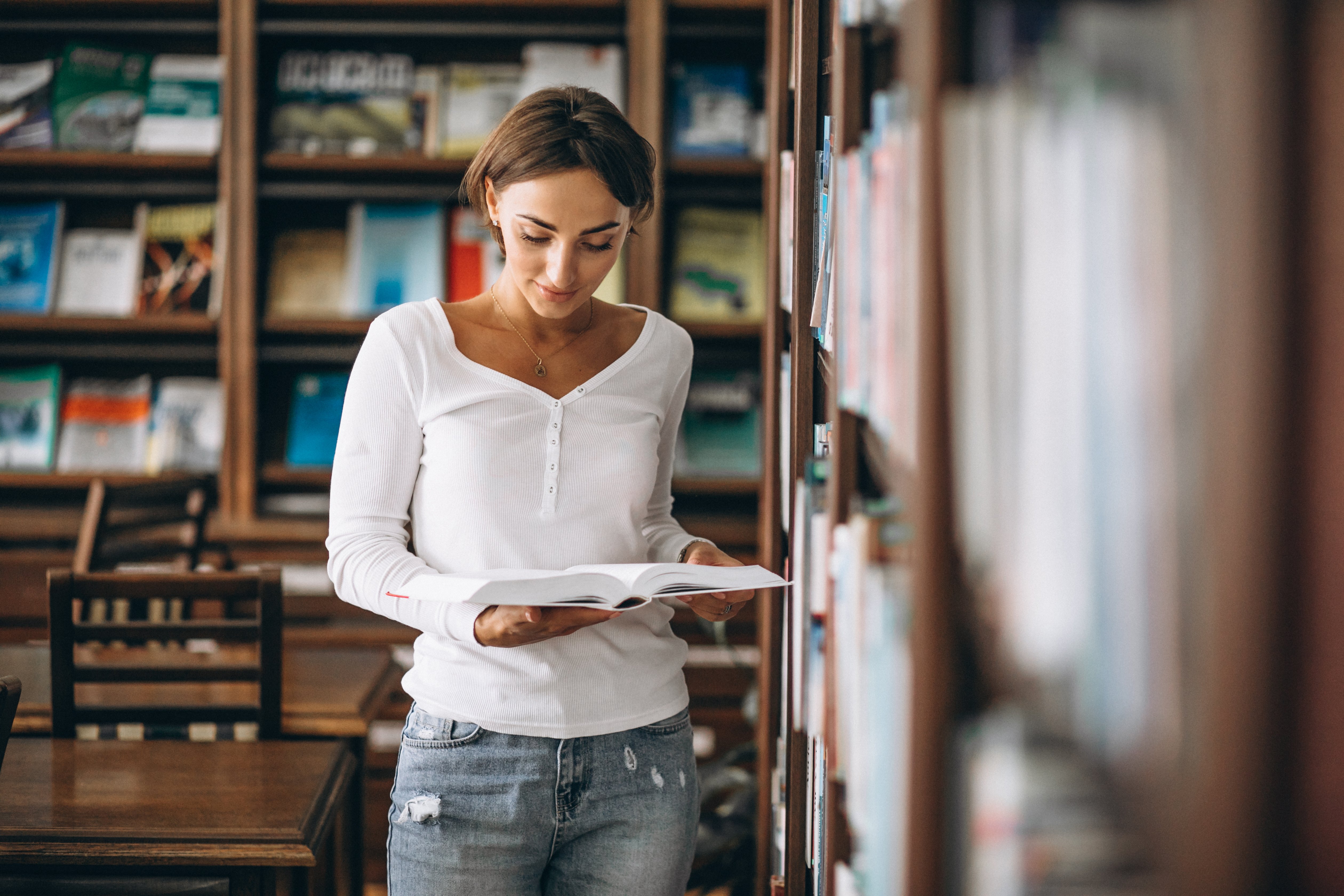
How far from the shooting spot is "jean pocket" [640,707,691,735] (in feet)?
3.54

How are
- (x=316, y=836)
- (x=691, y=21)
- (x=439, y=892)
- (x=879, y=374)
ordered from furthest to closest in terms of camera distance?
1. (x=691, y=21)
2. (x=316, y=836)
3. (x=439, y=892)
4. (x=879, y=374)

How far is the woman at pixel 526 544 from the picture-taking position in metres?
1.02

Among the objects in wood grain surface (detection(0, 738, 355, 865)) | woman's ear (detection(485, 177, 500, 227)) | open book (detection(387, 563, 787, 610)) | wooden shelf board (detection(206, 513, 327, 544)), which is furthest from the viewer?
wooden shelf board (detection(206, 513, 327, 544))

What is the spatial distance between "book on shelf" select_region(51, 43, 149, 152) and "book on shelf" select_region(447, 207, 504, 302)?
3.04 feet

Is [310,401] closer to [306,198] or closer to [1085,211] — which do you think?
[306,198]

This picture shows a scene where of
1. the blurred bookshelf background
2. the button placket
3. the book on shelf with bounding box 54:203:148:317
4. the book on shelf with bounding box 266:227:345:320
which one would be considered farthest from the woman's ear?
the book on shelf with bounding box 54:203:148:317

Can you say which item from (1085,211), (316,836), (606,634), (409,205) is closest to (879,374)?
(1085,211)

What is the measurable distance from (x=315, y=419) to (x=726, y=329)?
1.19m

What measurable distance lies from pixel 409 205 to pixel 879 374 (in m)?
2.45

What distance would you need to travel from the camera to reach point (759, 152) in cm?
275

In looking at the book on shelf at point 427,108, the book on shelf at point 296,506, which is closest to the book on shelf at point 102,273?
the book on shelf at point 296,506

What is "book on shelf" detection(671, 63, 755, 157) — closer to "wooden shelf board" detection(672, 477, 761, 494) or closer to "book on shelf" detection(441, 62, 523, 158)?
"book on shelf" detection(441, 62, 523, 158)

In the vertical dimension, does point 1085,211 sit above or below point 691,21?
below

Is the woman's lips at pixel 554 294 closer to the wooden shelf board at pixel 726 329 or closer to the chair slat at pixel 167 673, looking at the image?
the chair slat at pixel 167 673
